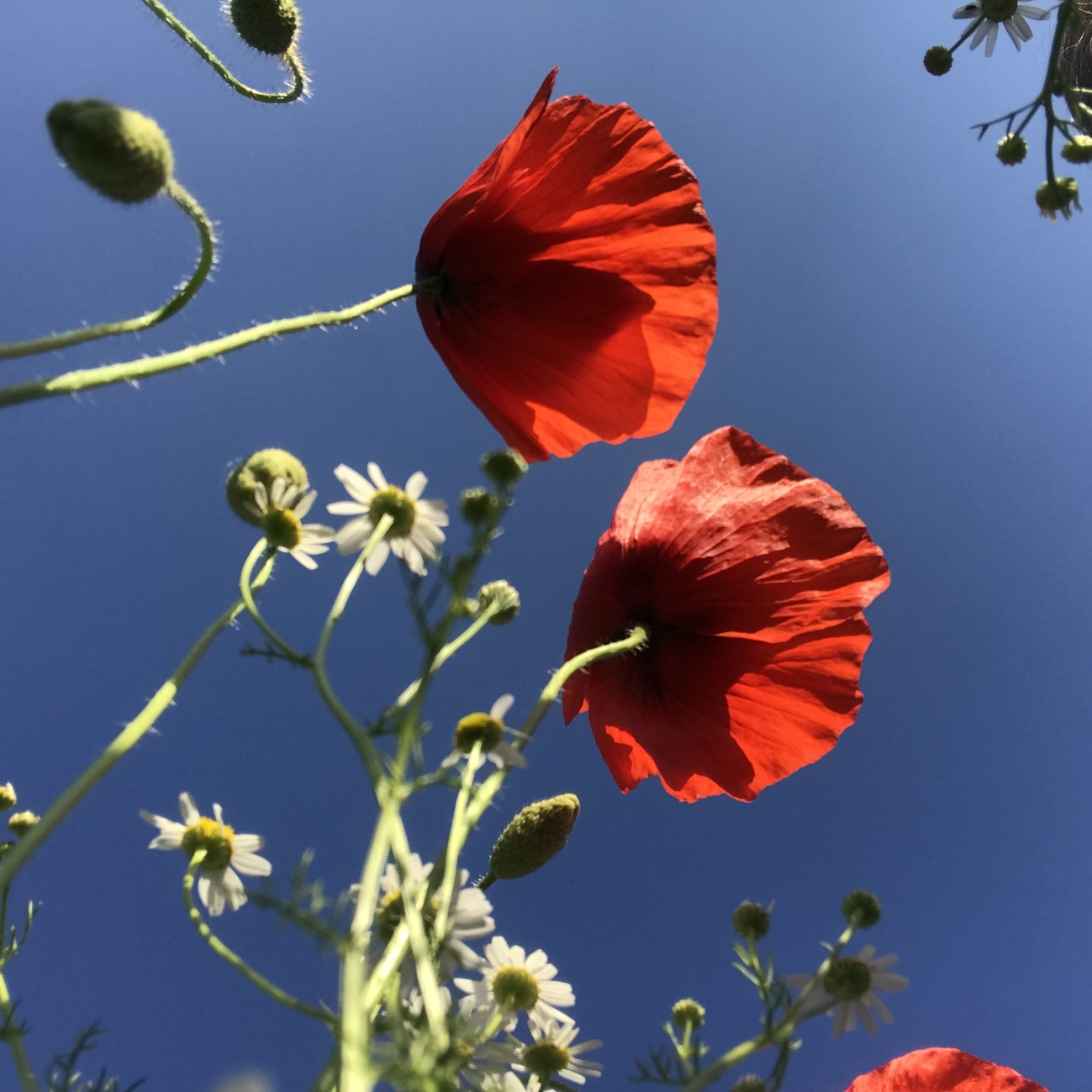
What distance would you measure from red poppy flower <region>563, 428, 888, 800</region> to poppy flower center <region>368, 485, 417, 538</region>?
30 centimetres

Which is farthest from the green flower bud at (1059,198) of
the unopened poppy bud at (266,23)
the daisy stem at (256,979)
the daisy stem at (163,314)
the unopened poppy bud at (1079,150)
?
the daisy stem at (256,979)

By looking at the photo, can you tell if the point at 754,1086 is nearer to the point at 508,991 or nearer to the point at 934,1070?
the point at 508,991

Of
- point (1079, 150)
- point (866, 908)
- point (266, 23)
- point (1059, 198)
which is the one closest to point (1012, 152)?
point (1079, 150)

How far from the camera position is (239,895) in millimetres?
532

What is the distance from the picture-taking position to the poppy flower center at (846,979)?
50 centimetres

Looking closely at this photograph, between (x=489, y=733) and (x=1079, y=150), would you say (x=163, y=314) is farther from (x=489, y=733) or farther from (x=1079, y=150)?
(x=1079, y=150)

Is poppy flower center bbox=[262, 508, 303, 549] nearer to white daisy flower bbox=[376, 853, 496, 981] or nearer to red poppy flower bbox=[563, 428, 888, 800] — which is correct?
white daisy flower bbox=[376, 853, 496, 981]

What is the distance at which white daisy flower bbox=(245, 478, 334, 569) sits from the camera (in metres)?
0.54

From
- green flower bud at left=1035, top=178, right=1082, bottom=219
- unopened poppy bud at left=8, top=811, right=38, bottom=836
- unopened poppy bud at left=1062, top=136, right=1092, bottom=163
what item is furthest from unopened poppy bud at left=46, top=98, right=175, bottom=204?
unopened poppy bud at left=1062, top=136, right=1092, bottom=163

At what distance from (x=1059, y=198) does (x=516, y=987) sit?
5.98 feet

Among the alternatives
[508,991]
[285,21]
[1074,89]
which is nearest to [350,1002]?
[508,991]

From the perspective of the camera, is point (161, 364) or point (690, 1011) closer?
point (161, 364)

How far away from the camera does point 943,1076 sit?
2.41 ft

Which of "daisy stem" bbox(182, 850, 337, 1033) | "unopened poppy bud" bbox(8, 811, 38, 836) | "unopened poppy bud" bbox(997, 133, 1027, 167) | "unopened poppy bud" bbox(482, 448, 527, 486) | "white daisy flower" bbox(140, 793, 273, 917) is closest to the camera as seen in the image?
"daisy stem" bbox(182, 850, 337, 1033)
